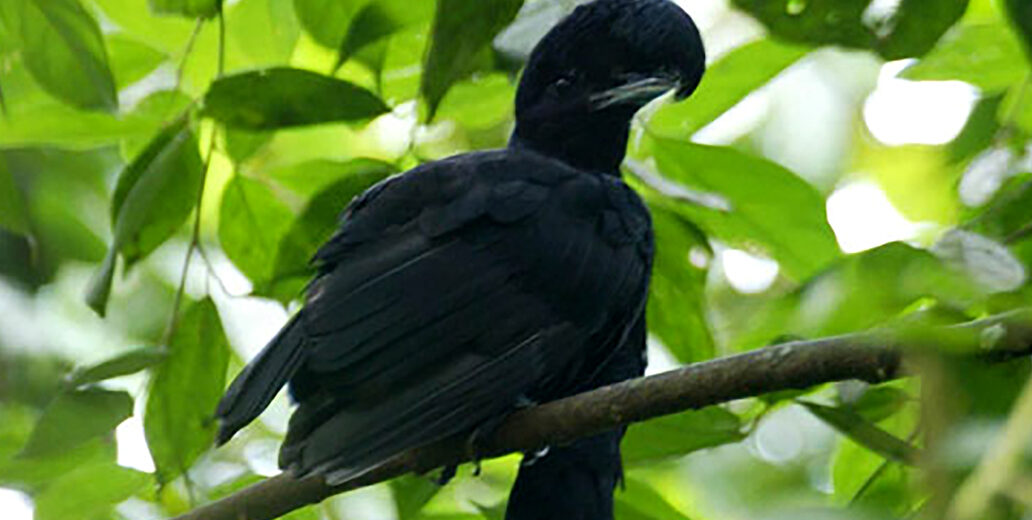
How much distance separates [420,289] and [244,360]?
4.39 feet

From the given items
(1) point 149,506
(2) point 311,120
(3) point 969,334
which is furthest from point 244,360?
(3) point 969,334

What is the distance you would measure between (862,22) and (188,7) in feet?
2.68

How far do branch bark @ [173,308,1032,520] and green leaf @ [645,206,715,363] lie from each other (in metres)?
0.39

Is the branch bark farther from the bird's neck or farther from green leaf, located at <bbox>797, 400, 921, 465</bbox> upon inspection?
the bird's neck

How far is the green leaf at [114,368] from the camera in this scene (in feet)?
7.18

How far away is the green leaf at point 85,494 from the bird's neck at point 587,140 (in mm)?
808

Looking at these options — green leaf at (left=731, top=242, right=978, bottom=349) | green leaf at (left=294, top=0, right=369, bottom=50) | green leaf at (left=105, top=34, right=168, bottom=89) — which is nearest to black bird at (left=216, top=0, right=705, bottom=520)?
green leaf at (left=294, top=0, right=369, bottom=50)

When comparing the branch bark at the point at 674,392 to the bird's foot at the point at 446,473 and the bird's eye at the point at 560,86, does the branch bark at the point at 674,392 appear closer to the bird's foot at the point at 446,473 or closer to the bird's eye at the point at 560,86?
the bird's foot at the point at 446,473

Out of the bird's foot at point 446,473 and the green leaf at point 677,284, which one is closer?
the bird's foot at point 446,473

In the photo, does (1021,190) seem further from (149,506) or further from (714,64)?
(149,506)

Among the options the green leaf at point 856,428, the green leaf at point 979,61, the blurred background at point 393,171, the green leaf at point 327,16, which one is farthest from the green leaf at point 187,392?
the green leaf at point 979,61

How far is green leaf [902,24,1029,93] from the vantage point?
2479mm

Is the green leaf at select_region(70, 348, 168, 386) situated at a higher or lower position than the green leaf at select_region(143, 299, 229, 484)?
higher

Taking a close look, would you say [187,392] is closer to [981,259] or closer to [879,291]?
[981,259]
